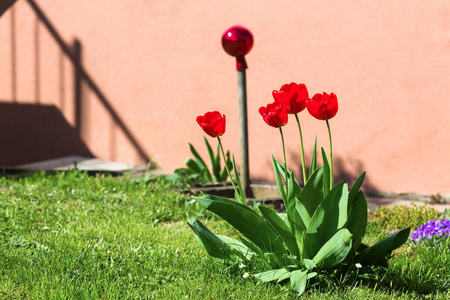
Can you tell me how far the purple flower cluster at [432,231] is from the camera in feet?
12.0

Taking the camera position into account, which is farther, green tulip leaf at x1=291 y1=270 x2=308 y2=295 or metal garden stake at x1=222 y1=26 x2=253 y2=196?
metal garden stake at x1=222 y1=26 x2=253 y2=196

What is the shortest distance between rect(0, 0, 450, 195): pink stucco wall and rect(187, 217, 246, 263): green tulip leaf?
118 inches

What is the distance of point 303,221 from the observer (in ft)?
9.47

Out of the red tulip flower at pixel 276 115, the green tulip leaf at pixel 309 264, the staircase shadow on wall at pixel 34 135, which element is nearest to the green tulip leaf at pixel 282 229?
the green tulip leaf at pixel 309 264

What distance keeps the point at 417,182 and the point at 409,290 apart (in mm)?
2790

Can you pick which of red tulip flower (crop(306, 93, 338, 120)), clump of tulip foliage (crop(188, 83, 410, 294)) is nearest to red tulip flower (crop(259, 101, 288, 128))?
clump of tulip foliage (crop(188, 83, 410, 294))

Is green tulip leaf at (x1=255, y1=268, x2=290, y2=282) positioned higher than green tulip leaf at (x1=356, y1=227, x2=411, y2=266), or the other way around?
green tulip leaf at (x1=356, y1=227, x2=411, y2=266)

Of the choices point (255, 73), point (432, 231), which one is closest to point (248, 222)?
point (432, 231)

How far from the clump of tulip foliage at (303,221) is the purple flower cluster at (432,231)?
784 millimetres

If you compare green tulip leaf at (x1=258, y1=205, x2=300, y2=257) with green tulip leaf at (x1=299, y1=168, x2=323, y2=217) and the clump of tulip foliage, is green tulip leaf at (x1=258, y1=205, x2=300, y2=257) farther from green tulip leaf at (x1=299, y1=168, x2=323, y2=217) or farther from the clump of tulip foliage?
green tulip leaf at (x1=299, y1=168, x2=323, y2=217)

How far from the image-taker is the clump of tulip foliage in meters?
2.83

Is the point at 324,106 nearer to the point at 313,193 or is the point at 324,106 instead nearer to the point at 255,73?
the point at 313,193

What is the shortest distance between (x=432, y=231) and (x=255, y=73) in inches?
125

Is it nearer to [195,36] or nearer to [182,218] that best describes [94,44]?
[195,36]
